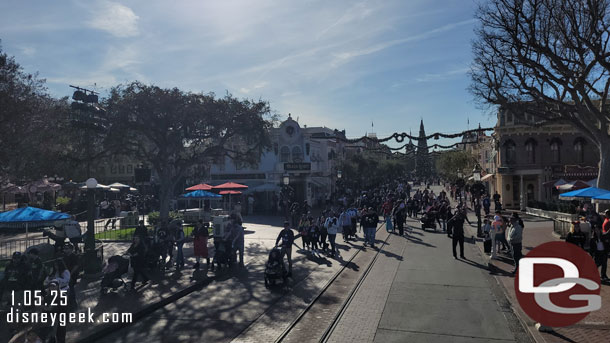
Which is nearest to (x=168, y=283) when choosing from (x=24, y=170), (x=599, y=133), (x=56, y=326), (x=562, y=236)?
(x=56, y=326)

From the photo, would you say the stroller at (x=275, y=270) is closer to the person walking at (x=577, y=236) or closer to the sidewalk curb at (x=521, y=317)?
the sidewalk curb at (x=521, y=317)

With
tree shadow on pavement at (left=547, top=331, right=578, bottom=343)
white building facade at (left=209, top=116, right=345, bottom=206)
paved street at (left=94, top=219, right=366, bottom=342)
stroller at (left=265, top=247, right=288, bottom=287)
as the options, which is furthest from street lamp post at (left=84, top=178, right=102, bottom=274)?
white building facade at (left=209, top=116, right=345, bottom=206)

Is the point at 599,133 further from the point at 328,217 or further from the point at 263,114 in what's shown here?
the point at 263,114

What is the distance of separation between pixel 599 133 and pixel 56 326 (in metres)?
21.4

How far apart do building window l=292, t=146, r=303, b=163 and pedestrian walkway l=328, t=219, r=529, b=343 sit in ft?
79.4

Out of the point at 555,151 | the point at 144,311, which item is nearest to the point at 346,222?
the point at 144,311

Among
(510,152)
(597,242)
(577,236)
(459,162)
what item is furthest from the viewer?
(459,162)

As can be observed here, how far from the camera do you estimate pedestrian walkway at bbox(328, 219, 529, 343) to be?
25.0ft

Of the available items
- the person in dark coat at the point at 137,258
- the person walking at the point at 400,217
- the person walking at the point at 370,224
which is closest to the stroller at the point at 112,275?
the person in dark coat at the point at 137,258

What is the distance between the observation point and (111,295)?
10.6 metres

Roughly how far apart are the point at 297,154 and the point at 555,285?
31368 mm

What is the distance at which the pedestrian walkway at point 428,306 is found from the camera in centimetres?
762

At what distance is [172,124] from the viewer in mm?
22625

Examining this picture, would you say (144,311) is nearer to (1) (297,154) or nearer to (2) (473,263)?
(2) (473,263)
